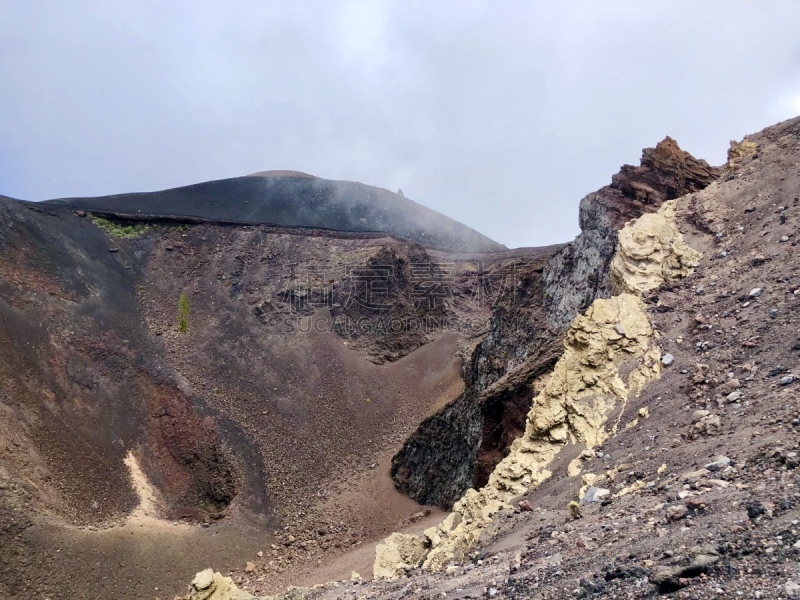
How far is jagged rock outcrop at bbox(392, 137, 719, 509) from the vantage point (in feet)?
58.0

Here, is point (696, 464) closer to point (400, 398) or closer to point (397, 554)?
point (397, 554)

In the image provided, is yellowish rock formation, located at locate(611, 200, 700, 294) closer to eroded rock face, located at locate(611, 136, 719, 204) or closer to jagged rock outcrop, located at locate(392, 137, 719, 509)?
jagged rock outcrop, located at locate(392, 137, 719, 509)

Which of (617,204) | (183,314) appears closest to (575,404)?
(617,204)

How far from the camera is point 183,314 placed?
35875 mm

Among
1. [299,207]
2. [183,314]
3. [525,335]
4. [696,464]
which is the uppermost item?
[299,207]

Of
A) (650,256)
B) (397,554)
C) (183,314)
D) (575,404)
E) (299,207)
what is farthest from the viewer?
(299,207)

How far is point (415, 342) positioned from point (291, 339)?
8124 millimetres

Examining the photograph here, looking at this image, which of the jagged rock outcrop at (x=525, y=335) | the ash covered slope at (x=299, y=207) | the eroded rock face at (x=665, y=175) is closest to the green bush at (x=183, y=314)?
the ash covered slope at (x=299, y=207)

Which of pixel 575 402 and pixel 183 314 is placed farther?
pixel 183 314

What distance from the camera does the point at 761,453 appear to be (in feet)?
25.8

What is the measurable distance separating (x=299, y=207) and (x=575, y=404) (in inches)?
1611

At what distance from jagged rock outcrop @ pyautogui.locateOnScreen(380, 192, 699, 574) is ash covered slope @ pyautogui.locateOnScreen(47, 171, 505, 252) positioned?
34.9 m

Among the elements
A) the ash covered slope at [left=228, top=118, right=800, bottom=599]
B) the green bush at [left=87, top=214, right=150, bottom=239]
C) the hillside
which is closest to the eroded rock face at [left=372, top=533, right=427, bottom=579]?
the hillside

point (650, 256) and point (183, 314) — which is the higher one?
point (183, 314)
